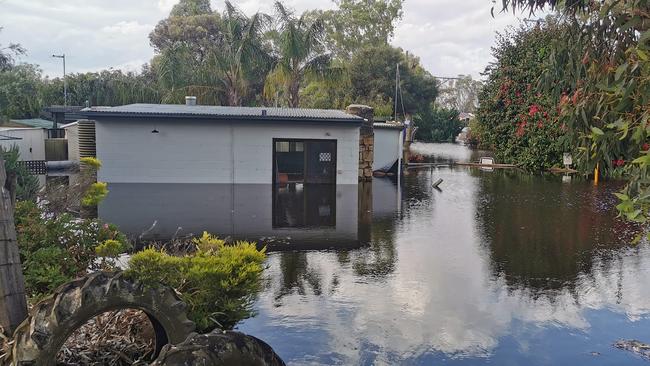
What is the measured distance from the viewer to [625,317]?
732cm

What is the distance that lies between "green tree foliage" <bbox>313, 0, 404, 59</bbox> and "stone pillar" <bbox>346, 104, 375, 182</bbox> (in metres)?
31.4

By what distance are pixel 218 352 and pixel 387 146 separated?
68.9 feet

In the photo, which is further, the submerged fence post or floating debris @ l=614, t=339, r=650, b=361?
floating debris @ l=614, t=339, r=650, b=361

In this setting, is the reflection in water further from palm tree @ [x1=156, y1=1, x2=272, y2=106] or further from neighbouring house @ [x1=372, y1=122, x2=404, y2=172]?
palm tree @ [x1=156, y1=1, x2=272, y2=106]

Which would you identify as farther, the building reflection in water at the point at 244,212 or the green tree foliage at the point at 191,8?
the green tree foliage at the point at 191,8

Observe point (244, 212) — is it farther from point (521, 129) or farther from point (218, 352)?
point (521, 129)

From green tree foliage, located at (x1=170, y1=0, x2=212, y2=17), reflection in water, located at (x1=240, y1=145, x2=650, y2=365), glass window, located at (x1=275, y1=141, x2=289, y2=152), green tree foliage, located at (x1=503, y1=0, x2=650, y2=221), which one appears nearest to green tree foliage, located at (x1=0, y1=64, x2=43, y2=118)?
glass window, located at (x1=275, y1=141, x2=289, y2=152)

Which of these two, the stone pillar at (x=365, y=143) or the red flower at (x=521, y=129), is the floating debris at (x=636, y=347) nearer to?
the stone pillar at (x=365, y=143)

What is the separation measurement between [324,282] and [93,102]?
33.2m

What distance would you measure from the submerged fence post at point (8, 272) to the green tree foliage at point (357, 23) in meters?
50.1

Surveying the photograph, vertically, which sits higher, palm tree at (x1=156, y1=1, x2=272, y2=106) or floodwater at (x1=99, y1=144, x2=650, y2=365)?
palm tree at (x1=156, y1=1, x2=272, y2=106)

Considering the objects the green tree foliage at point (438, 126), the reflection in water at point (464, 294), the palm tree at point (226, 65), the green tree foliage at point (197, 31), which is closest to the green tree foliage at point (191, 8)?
the green tree foliage at point (197, 31)

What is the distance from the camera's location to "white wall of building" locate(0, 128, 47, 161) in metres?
23.8

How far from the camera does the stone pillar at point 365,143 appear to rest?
2269 cm
